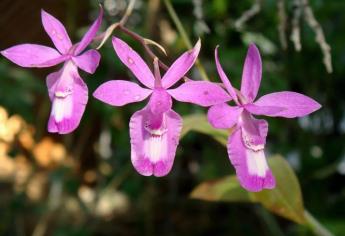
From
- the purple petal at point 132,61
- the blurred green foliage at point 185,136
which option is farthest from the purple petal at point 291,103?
the blurred green foliage at point 185,136

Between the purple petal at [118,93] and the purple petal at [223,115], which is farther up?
the purple petal at [118,93]

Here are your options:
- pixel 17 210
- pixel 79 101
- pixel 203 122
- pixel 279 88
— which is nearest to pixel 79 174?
pixel 17 210

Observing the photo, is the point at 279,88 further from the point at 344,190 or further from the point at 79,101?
the point at 79,101

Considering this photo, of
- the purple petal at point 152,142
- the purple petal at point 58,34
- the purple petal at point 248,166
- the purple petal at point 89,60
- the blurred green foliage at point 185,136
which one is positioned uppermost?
the purple petal at point 58,34

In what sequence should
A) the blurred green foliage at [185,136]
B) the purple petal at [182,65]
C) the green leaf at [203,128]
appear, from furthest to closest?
1. the blurred green foliage at [185,136]
2. the green leaf at [203,128]
3. the purple petal at [182,65]

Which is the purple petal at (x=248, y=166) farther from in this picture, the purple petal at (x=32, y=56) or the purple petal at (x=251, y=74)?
the purple petal at (x=32, y=56)

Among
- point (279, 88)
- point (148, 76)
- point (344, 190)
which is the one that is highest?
point (148, 76)

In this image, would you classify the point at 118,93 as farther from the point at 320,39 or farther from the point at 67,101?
the point at 320,39
